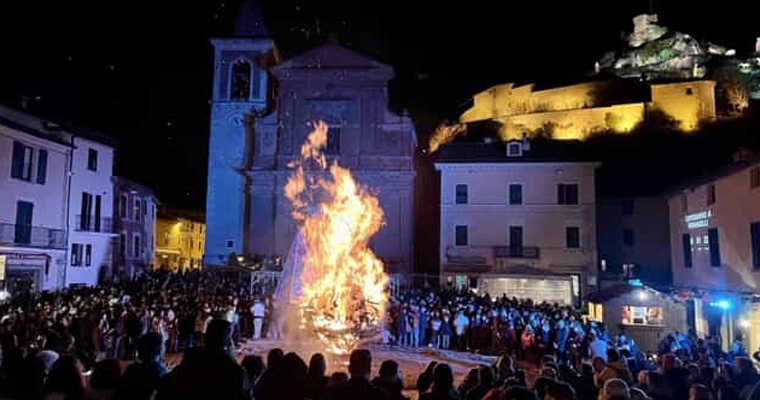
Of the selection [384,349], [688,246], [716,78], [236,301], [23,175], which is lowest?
[384,349]

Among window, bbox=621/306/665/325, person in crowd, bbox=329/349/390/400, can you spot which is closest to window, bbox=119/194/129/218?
window, bbox=621/306/665/325

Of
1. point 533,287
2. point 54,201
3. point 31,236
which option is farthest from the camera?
point 533,287

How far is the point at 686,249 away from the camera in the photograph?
99.1 feet

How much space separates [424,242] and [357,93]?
11714mm

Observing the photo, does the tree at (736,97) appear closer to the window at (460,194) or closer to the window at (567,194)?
the window at (567,194)

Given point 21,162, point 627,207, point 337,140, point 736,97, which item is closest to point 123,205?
point 21,162

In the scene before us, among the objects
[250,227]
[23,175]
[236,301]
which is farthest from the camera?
[250,227]

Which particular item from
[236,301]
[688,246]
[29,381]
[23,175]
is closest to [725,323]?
[688,246]

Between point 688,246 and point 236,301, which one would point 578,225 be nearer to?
point 688,246

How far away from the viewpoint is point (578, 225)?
124 feet

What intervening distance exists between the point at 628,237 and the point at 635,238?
0.46 meters

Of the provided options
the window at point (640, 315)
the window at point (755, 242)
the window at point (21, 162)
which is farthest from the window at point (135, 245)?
the window at point (755, 242)

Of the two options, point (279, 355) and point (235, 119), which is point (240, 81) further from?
point (279, 355)

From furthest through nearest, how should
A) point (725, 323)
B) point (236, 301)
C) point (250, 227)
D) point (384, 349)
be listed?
point (250, 227)
point (725, 323)
point (236, 301)
point (384, 349)
